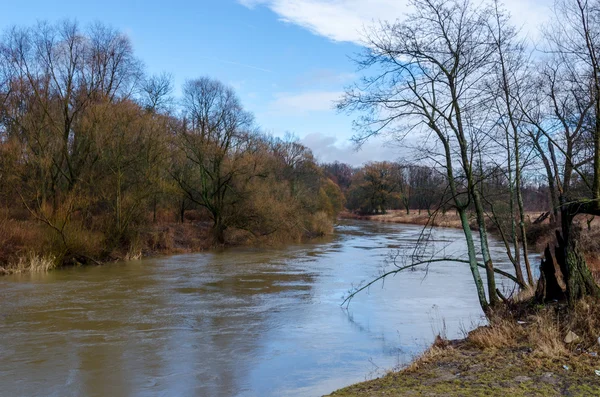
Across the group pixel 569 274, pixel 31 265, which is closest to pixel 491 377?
pixel 569 274

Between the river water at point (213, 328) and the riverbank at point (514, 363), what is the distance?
1.28m

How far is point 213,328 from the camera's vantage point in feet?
37.0


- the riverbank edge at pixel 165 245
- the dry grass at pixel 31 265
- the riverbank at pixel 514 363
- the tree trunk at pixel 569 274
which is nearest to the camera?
the riverbank at pixel 514 363

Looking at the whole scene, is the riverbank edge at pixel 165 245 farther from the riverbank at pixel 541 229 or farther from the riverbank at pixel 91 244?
the riverbank at pixel 541 229

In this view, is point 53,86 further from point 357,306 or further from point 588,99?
point 588,99

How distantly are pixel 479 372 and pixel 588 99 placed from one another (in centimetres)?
577

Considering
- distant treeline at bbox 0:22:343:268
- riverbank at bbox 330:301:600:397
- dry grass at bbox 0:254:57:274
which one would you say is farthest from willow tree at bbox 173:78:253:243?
riverbank at bbox 330:301:600:397

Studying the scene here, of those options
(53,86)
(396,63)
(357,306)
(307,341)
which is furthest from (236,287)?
(53,86)

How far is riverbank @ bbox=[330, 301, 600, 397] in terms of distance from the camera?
5441mm

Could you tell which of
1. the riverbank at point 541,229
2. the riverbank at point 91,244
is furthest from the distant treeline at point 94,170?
the riverbank at point 541,229

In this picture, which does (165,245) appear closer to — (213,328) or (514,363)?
(213,328)

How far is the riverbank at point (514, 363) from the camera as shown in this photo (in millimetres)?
5441

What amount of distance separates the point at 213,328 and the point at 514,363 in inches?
273

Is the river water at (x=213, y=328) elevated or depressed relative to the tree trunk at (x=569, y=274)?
depressed
